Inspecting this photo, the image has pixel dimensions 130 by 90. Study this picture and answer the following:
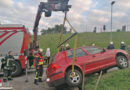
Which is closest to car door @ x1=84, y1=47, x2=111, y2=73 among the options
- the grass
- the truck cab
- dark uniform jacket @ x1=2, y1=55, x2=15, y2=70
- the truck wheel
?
the grass

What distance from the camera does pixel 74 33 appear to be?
5.63 meters

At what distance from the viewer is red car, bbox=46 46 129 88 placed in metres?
6.38

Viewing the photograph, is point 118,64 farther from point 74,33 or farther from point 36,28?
point 36,28

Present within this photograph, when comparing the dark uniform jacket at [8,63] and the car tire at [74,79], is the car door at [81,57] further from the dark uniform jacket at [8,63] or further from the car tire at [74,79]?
the dark uniform jacket at [8,63]

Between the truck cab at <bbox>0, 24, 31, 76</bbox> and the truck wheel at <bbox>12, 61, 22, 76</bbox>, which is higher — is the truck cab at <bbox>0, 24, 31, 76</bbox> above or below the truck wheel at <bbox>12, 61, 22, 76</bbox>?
above

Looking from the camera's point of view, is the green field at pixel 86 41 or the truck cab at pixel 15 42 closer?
the truck cab at pixel 15 42

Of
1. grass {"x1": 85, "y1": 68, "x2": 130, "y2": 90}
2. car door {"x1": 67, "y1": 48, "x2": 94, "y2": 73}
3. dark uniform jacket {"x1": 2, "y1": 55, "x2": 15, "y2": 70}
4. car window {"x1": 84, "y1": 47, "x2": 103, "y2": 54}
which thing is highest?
car window {"x1": 84, "y1": 47, "x2": 103, "y2": 54}

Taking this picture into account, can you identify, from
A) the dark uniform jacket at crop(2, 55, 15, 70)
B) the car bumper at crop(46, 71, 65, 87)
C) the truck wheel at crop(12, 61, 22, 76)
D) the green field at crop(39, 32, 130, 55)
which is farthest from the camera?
the green field at crop(39, 32, 130, 55)

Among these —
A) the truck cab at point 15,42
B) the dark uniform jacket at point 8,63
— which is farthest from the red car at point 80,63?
the truck cab at point 15,42

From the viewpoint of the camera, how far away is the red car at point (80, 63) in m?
6.38

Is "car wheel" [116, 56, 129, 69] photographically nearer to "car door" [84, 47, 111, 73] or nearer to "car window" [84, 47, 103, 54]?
"car door" [84, 47, 111, 73]

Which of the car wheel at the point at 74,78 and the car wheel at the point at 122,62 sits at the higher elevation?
the car wheel at the point at 122,62

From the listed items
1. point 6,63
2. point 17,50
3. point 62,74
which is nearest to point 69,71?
point 62,74

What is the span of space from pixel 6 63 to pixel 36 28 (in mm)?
4530
